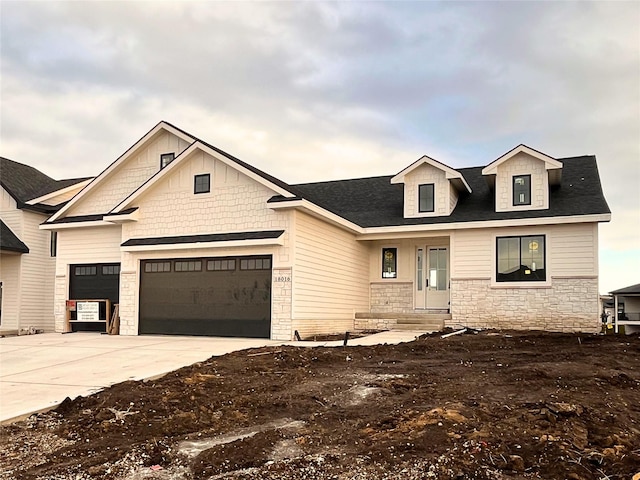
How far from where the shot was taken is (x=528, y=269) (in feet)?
55.5

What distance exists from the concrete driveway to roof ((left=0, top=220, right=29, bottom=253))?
5091 mm

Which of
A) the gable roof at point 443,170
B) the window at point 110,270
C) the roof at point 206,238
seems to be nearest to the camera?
the roof at point 206,238

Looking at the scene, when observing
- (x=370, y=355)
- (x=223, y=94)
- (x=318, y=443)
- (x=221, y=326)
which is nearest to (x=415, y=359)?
(x=370, y=355)

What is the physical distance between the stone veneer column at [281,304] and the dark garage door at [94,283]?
6570 millimetres

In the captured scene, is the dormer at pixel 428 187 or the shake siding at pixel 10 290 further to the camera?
the shake siding at pixel 10 290

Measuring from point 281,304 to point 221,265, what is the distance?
2.34 meters

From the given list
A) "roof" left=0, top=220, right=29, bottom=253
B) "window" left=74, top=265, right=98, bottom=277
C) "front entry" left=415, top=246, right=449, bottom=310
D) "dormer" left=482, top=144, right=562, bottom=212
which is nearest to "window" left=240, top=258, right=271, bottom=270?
"front entry" left=415, top=246, right=449, bottom=310

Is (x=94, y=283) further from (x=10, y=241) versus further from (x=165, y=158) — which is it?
(x=165, y=158)

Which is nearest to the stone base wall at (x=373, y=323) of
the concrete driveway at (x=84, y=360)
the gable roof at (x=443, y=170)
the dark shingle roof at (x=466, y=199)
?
the concrete driveway at (x=84, y=360)

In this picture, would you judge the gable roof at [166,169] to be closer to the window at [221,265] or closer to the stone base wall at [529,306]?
the window at [221,265]

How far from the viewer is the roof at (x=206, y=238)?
1535cm

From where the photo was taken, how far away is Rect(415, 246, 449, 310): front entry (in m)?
19.0

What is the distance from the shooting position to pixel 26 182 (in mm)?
23250

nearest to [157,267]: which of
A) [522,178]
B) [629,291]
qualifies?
[522,178]
